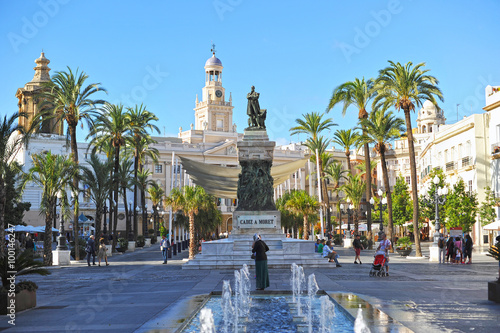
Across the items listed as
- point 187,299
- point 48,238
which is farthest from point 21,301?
point 48,238

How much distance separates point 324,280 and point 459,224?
93.6 feet

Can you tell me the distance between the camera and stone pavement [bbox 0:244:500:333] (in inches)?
401

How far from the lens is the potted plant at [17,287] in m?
12.0

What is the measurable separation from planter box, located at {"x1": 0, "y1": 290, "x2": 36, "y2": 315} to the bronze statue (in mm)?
20879

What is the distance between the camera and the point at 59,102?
111 feet

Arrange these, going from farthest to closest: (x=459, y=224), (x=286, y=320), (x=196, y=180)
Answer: (x=459, y=224)
(x=196, y=180)
(x=286, y=320)

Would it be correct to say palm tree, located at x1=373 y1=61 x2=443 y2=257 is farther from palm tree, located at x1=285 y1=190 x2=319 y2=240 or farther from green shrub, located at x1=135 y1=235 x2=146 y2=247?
green shrub, located at x1=135 y1=235 x2=146 y2=247

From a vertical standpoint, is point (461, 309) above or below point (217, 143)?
Answer: below

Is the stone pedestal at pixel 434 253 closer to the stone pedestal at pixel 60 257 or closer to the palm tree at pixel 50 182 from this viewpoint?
the stone pedestal at pixel 60 257

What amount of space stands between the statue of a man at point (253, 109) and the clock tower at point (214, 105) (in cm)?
8043

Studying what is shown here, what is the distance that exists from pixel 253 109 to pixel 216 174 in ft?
26.0

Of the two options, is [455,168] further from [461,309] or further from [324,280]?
[461,309]

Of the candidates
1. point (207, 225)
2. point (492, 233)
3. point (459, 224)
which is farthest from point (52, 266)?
point (492, 233)

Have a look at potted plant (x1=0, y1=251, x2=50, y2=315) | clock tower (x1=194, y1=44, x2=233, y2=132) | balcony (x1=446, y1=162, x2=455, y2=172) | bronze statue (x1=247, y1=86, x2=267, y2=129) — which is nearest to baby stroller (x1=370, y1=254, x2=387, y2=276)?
potted plant (x1=0, y1=251, x2=50, y2=315)
